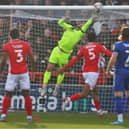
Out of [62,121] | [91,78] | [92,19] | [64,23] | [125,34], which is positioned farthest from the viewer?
[64,23]

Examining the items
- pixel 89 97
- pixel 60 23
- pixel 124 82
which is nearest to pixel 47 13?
pixel 60 23

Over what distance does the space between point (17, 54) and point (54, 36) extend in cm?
287

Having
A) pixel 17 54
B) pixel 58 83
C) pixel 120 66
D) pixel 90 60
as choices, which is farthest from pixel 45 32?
pixel 120 66

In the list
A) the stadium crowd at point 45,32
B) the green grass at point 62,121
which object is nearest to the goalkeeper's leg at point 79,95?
the green grass at point 62,121

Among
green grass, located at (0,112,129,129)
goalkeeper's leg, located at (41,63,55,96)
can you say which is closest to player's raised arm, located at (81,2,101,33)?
goalkeeper's leg, located at (41,63,55,96)

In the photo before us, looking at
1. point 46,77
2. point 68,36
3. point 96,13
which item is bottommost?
point 46,77

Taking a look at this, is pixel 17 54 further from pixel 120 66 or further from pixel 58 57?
pixel 58 57

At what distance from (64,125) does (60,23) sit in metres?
2.75

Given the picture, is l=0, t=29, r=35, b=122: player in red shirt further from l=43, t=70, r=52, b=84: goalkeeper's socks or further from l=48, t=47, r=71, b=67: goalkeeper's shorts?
l=48, t=47, r=71, b=67: goalkeeper's shorts

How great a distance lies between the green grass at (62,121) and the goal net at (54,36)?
0.44 m

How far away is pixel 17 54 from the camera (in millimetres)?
9219

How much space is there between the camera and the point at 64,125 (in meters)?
9.25

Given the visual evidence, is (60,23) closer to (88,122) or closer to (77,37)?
(77,37)

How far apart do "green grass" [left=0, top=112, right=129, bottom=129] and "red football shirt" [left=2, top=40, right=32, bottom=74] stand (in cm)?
100
